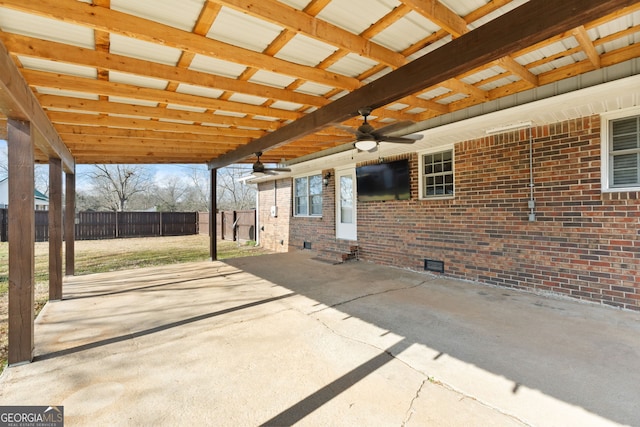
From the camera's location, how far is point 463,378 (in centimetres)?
248

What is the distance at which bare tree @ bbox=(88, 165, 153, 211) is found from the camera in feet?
91.8

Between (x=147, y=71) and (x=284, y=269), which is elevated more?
(x=147, y=71)

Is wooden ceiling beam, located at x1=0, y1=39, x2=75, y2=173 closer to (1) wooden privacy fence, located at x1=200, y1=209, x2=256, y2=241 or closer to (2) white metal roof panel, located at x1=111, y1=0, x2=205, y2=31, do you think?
(2) white metal roof panel, located at x1=111, y1=0, x2=205, y2=31

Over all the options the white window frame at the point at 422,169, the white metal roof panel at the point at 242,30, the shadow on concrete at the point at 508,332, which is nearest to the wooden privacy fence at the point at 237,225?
the shadow on concrete at the point at 508,332

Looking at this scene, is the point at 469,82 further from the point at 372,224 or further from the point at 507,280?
the point at 372,224

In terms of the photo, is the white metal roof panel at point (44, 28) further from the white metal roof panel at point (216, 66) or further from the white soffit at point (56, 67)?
the white metal roof panel at point (216, 66)

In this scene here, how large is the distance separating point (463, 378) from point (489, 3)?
3.06 meters

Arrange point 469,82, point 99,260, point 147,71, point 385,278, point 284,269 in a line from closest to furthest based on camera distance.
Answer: point 147,71 < point 469,82 < point 385,278 < point 284,269 < point 99,260

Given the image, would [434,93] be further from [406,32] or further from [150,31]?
[150,31]

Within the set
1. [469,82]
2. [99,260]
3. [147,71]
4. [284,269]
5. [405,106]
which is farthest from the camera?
[99,260]

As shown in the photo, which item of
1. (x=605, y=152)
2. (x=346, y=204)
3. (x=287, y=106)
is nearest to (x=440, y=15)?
(x=287, y=106)

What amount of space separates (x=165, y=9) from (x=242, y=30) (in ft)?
2.03

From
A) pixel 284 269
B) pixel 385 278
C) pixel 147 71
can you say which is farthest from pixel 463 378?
pixel 284 269

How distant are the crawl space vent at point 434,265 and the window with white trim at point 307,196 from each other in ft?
13.3
